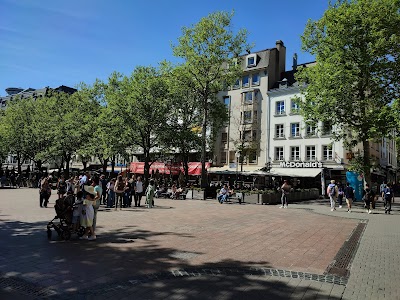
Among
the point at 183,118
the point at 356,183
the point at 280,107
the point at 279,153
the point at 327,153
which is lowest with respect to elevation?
the point at 356,183

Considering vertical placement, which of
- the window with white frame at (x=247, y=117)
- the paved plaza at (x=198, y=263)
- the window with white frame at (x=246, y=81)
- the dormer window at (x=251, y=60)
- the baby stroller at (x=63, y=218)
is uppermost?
the dormer window at (x=251, y=60)

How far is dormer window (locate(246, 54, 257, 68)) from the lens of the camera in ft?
150

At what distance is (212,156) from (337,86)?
26.9 m

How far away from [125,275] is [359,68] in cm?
2121

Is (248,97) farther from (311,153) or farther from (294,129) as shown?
(311,153)

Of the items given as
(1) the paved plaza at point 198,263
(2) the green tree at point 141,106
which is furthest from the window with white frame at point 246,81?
(1) the paved plaza at point 198,263

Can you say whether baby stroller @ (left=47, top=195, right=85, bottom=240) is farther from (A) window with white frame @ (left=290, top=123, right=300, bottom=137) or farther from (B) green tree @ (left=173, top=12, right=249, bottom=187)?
(A) window with white frame @ (left=290, top=123, right=300, bottom=137)

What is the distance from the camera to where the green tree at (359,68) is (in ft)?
70.1

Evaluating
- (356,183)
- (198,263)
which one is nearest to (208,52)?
(356,183)

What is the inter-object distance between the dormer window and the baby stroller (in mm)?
40037

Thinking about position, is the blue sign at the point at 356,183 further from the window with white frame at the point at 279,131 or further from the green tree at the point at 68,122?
the green tree at the point at 68,122

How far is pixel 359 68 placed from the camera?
22.1 m

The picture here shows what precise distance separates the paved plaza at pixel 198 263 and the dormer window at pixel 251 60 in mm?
37003

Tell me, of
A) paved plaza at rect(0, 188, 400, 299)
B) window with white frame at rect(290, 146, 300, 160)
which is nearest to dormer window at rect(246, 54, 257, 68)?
window with white frame at rect(290, 146, 300, 160)
